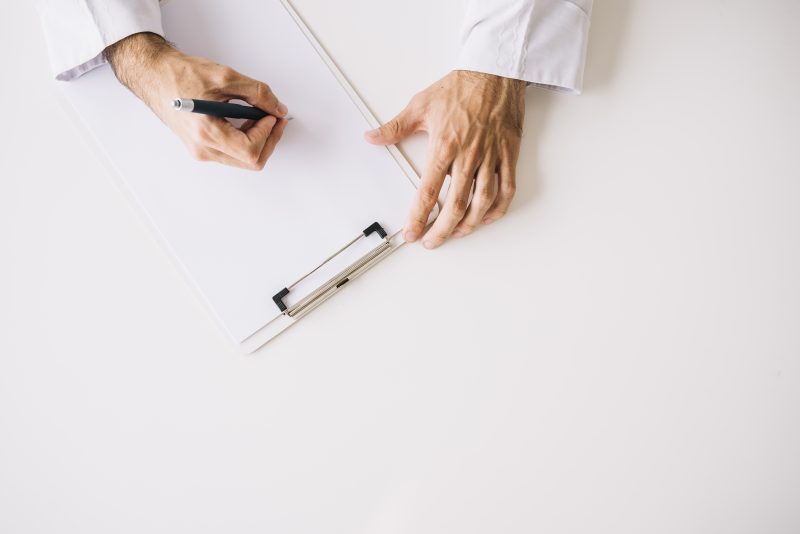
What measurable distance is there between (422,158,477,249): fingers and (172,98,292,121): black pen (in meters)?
0.32

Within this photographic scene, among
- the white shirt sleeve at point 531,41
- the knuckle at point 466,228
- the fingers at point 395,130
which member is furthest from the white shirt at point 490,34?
the knuckle at point 466,228

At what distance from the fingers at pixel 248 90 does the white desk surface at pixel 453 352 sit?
163mm

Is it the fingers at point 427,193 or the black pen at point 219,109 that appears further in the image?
the fingers at point 427,193

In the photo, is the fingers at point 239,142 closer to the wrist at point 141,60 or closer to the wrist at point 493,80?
the wrist at point 141,60

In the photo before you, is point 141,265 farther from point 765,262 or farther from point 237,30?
point 765,262

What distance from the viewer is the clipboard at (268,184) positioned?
737 mm

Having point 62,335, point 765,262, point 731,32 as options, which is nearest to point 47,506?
point 62,335

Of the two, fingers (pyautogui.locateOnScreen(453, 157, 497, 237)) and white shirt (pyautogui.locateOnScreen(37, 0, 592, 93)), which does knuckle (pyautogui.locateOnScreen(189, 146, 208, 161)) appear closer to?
white shirt (pyautogui.locateOnScreen(37, 0, 592, 93))

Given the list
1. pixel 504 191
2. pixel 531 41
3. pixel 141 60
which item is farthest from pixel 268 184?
pixel 531 41

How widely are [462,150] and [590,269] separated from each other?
0.29 meters

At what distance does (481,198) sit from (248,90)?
391 mm

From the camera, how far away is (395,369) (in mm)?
742

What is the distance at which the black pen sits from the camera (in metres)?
0.62

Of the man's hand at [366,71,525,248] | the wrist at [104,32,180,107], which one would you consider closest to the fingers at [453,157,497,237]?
the man's hand at [366,71,525,248]
